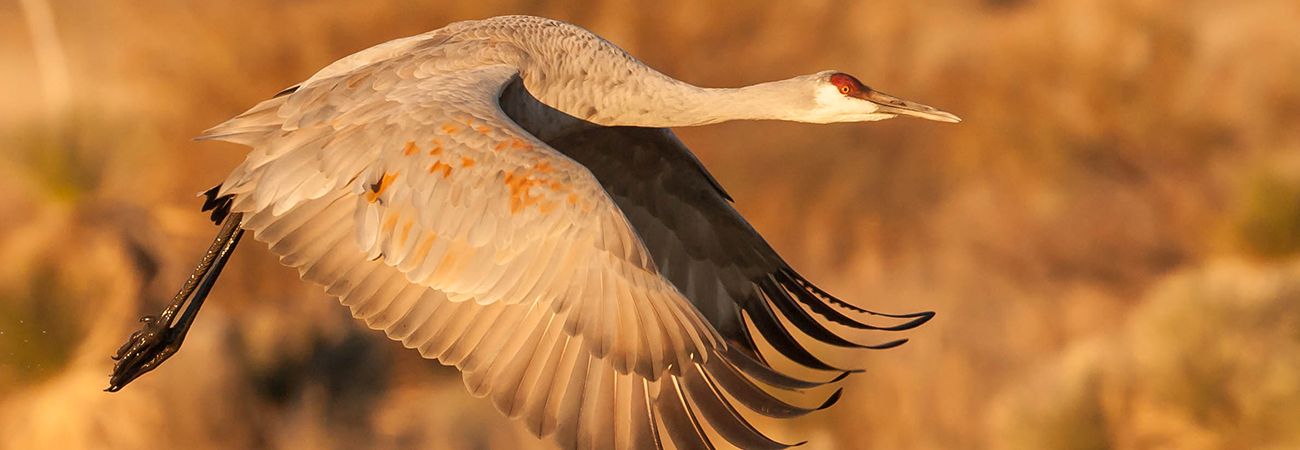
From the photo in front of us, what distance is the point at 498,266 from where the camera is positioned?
14.2 ft

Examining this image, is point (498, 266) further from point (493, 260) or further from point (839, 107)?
point (839, 107)

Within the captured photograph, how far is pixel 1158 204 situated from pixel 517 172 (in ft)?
30.7

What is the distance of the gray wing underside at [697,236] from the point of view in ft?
18.9

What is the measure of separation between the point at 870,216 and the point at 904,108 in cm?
609

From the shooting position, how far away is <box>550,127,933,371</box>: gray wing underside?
5.77 m

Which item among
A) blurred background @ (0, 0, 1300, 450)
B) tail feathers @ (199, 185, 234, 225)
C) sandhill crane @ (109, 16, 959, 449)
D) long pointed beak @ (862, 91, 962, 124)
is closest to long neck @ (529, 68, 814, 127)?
sandhill crane @ (109, 16, 959, 449)

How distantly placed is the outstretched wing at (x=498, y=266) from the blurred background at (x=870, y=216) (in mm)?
5455

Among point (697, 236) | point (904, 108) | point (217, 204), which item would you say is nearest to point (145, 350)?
point (217, 204)

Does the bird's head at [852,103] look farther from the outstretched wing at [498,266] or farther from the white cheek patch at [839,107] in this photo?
the outstretched wing at [498,266]

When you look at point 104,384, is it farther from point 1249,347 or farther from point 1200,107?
point 1200,107

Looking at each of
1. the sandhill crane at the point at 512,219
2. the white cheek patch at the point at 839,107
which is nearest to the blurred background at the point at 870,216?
the sandhill crane at the point at 512,219

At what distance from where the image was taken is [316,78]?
5.40 m

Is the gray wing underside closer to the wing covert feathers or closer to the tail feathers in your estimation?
the wing covert feathers

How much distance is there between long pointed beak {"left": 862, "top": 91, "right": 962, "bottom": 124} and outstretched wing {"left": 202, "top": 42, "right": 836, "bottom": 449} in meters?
1.62
